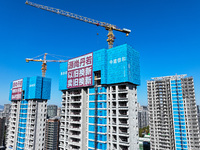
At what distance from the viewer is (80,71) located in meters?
63.2

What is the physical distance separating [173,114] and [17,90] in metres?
108

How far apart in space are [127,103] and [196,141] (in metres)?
85.4

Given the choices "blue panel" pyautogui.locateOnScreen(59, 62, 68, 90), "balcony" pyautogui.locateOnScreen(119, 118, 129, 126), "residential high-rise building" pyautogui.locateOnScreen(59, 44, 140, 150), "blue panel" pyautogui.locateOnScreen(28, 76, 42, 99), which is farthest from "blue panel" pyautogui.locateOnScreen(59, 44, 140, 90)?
"blue panel" pyautogui.locateOnScreen(28, 76, 42, 99)

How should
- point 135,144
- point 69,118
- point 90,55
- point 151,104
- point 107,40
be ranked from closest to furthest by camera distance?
point 135,144, point 90,55, point 69,118, point 107,40, point 151,104

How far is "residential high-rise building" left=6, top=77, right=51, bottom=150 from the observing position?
89500 millimetres

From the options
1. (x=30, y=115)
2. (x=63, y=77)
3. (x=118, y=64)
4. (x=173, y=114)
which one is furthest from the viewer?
(x=173, y=114)

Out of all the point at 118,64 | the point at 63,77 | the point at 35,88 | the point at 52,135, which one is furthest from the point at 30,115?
the point at 52,135

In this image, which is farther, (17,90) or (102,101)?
(17,90)

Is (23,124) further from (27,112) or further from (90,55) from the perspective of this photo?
(90,55)

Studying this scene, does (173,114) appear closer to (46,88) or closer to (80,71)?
(80,71)

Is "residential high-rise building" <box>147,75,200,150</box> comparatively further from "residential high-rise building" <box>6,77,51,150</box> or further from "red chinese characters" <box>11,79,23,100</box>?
"red chinese characters" <box>11,79,23,100</box>

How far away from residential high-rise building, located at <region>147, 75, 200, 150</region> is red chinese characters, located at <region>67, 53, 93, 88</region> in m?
81.4

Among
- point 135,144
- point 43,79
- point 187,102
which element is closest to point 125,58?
point 135,144

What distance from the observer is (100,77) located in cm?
5803
